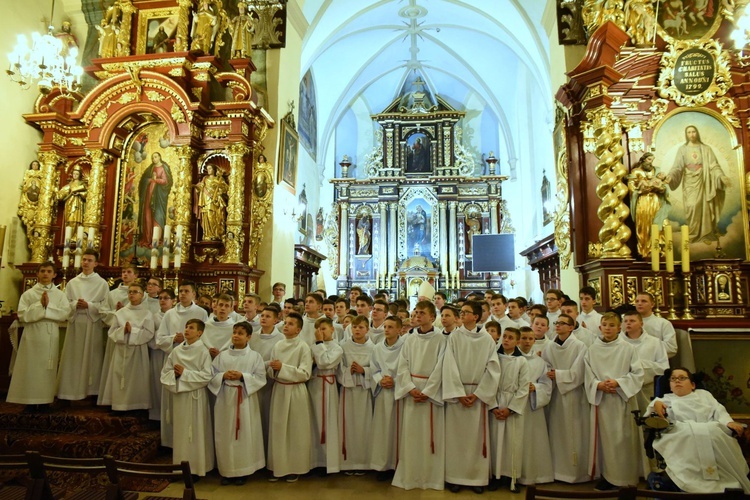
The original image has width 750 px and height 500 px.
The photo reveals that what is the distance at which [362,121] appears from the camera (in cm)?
2142

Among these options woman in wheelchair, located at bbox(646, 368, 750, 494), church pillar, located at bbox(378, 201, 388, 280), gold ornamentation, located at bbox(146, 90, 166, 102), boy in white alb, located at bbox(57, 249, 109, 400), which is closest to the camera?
woman in wheelchair, located at bbox(646, 368, 750, 494)

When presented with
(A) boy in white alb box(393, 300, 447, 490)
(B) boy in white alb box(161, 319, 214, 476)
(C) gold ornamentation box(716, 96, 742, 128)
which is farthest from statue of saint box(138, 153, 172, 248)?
(C) gold ornamentation box(716, 96, 742, 128)

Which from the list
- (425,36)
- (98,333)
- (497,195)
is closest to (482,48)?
(425,36)

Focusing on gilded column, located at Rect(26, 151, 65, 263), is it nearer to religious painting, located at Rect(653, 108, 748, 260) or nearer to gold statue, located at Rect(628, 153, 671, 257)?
gold statue, located at Rect(628, 153, 671, 257)

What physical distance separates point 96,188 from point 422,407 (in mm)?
7516

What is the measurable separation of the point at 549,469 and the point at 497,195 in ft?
50.3

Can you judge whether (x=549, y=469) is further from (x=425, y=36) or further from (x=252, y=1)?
(x=425, y=36)

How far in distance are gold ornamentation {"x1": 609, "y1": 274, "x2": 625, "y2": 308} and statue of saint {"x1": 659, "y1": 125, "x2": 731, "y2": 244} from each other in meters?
1.48

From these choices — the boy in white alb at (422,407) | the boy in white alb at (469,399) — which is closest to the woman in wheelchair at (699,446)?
the boy in white alb at (469,399)

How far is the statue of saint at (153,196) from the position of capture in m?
9.77

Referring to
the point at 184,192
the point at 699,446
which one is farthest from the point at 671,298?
the point at 184,192

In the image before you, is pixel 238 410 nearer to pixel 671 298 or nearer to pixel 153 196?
pixel 671 298

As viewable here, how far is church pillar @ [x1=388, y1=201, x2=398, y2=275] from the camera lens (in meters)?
19.5

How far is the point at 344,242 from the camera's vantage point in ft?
65.3
